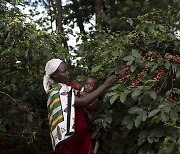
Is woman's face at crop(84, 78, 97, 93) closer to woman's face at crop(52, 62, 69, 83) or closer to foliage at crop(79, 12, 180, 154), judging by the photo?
foliage at crop(79, 12, 180, 154)

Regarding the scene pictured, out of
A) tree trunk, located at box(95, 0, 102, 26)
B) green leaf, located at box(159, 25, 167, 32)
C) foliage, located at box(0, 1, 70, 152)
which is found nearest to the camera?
green leaf, located at box(159, 25, 167, 32)

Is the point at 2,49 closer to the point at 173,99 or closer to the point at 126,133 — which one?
the point at 126,133

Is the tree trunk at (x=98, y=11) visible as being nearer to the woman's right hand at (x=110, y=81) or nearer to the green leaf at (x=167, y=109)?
the woman's right hand at (x=110, y=81)

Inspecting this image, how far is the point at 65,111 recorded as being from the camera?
2727 mm

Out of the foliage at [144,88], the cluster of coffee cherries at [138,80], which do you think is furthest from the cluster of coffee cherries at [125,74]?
the cluster of coffee cherries at [138,80]

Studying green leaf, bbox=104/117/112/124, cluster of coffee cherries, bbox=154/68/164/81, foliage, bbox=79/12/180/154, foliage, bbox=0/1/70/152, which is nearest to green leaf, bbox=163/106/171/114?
foliage, bbox=79/12/180/154

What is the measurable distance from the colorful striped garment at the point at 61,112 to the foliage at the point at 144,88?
0.26m

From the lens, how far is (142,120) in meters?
2.53

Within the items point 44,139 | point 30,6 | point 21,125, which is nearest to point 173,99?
point 21,125

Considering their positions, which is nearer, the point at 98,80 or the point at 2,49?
the point at 98,80

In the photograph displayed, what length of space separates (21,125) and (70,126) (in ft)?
6.72

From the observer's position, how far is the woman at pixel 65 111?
272cm

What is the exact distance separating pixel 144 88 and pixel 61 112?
2.17ft

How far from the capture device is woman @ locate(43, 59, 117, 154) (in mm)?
2717
